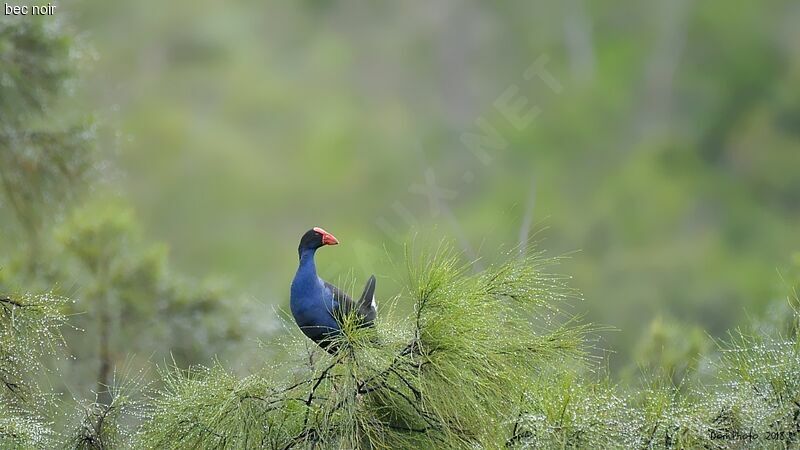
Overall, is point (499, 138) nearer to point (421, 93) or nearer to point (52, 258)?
point (421, 93)

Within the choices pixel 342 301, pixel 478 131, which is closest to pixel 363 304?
pixel 342 301

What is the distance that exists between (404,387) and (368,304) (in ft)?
1.25

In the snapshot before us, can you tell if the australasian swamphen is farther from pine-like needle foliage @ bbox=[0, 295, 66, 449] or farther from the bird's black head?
pine-like needle foliage @ bbox=[0, 295, 66, 449]

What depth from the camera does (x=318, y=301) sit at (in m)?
4.21

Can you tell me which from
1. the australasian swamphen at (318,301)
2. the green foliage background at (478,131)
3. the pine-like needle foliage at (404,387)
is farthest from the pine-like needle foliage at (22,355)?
the green foliage background at (478,131)

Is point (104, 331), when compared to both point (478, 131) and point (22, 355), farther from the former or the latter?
point (478, 131)

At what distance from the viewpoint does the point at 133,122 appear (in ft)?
74.0

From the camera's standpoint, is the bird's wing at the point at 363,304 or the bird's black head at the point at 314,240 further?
the bird's black head at the point at 314,240

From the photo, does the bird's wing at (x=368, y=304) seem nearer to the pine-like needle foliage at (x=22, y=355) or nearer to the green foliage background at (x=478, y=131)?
the pine-like needle foliage at (x=22, y=355)

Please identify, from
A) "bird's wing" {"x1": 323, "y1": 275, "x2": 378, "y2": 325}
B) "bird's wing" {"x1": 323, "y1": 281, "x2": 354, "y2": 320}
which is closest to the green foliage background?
"bird's wing" {"x1": 323, "y1": 281, "x2": 354, "y2": 320}

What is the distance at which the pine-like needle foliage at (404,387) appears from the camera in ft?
12.0

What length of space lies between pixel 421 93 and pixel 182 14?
5.58 meters

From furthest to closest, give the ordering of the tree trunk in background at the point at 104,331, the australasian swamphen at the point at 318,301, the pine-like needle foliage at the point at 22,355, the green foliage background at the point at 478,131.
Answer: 1. the green foliage background at the point at 478,131
2. the tree trunk in background at the point at 104,331
3. the australasian swamphen at the point at 318,301
4. the pine-like needle foliage at the point at 22,355

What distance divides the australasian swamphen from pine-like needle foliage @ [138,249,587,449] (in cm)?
19
